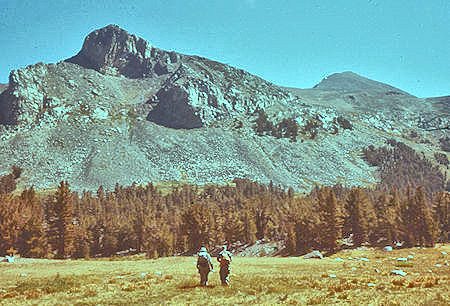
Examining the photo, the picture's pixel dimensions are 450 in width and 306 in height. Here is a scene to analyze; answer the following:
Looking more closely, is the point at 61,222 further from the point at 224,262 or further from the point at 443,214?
the point at 443,214

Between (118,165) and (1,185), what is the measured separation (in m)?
62.7

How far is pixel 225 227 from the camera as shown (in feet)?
317

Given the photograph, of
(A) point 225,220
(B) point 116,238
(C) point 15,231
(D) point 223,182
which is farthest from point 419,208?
(D) point 223,182

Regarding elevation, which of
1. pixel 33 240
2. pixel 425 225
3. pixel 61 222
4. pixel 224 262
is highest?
pixel 61 222

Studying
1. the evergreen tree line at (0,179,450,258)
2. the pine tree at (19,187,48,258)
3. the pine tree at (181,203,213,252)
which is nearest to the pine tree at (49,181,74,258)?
the evergreen tree line at (0,179,450,258)

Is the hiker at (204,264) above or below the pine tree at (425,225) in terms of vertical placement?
above

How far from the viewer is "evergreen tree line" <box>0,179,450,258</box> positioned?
7738 centimetres

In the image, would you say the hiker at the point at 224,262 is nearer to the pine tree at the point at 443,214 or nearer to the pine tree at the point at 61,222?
the pine tree at the point at 61,222

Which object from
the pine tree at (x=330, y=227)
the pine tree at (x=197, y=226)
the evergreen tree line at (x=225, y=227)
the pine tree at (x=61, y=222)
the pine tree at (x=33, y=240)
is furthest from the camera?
the pine tree at (x=197, y=226)

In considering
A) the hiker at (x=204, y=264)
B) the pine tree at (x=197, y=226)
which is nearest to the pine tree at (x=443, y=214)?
the pine tree at (x=197, y=226)

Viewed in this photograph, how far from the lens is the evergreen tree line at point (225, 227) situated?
77375mm

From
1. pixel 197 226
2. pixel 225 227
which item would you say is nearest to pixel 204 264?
pixel 197 226

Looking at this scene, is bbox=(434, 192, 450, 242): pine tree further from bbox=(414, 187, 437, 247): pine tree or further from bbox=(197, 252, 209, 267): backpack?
bbox=(197, 252, 209, 267): backpack

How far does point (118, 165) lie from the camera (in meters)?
195
